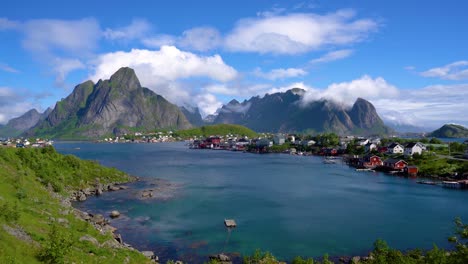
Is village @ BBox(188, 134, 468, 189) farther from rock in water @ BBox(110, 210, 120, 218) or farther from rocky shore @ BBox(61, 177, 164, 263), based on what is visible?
rocky shore @ BBox(61, 177, 164, 263)

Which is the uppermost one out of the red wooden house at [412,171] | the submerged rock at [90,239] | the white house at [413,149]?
the white house at [413,149]

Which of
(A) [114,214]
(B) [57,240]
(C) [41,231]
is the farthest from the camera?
(A) [114,214]

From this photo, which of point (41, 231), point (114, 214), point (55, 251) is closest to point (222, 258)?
point (41, 231)

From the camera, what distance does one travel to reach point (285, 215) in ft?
130

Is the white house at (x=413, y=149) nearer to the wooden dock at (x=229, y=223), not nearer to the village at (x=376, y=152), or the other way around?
the village at (x=376, y=152)

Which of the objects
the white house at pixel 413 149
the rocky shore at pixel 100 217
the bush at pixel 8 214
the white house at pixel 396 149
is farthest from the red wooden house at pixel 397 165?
the bush at pixel 8 214

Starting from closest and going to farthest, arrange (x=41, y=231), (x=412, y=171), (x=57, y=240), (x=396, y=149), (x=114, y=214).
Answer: (x=57, y=240)
(x=41, y=231)
(x=114, y=214)
(x=412, y=171)
(x=396, y=149)

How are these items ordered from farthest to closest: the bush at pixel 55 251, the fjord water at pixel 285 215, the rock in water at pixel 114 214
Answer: the rock in water at pixel 114 214 < the fjord water at pixel 285 215 < the bush at pixel 55 251

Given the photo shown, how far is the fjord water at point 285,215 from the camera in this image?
2958cm

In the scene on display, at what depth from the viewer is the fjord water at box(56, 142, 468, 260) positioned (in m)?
29.6

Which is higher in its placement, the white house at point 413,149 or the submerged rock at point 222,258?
the white house at point 413,149

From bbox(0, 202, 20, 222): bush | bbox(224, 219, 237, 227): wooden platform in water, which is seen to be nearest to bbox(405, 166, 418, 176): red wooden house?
bbox(224, 219, 237, 227): wooden platform in water

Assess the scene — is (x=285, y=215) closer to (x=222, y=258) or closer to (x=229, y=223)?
(x=229, y=223)

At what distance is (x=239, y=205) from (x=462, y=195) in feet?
120
